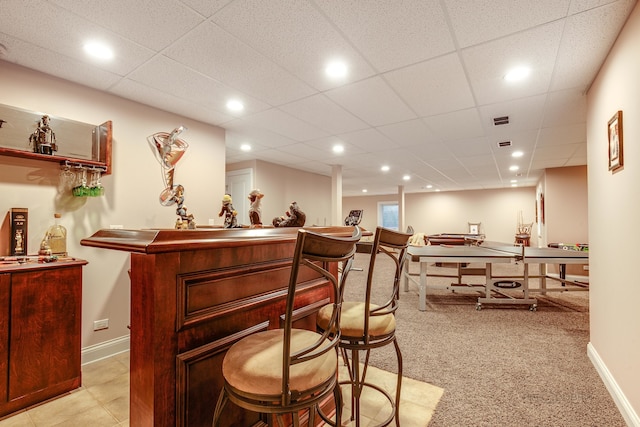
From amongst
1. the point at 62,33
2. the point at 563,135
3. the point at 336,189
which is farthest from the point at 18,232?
the point at 563,135

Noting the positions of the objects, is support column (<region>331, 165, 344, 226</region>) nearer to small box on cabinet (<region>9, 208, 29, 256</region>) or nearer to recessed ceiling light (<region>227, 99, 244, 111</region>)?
recessed ceiling light (<region>227, 99, 244, 111</region>)

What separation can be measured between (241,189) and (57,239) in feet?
12.9

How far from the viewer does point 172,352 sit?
1.07m

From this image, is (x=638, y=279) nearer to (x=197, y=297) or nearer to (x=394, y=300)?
(x=394, y=300)

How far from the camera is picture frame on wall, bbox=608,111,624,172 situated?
6.27 feet

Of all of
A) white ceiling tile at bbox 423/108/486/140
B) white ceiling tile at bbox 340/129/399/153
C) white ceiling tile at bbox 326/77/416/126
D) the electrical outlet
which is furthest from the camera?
white ceiling tile at bbox 340/129/399/153

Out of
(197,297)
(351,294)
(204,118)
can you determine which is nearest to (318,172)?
(351,294)

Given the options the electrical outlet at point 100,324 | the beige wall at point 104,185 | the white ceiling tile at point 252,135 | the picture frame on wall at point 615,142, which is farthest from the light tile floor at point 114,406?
the white ceiling tile at point 252,135

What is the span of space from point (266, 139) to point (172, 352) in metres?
3.91

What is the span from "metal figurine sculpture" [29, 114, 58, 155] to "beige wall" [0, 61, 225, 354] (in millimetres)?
144

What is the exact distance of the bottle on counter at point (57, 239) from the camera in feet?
7.98

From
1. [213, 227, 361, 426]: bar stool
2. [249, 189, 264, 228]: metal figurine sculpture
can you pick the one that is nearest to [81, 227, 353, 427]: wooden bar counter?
[213, 227, 361, 426]: bar stool

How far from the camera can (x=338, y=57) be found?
90.3 inches

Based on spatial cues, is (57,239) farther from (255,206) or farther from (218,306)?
(218,306)
